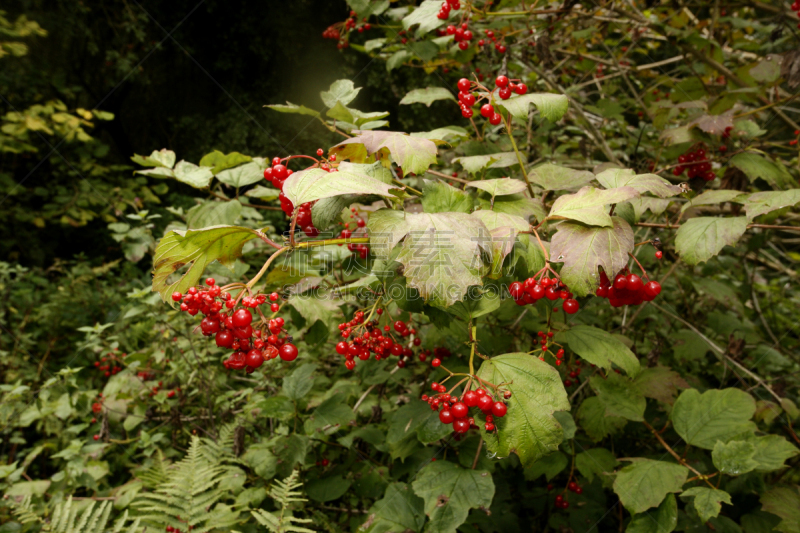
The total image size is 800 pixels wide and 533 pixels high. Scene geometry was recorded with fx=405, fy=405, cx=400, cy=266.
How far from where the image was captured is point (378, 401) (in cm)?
197

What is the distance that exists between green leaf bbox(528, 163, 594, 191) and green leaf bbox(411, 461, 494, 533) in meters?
0.96

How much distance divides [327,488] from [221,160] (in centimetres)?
138

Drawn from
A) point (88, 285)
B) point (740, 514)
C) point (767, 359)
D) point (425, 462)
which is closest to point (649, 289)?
point (425, 462)

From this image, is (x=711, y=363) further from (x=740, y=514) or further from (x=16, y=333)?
(x=16, y=333)

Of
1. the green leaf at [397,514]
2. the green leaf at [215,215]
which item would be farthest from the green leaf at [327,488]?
the green leaf at [215,215]

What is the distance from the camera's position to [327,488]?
1.62 metres

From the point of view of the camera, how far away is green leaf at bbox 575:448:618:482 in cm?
153

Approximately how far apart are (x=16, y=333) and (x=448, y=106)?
561 cm

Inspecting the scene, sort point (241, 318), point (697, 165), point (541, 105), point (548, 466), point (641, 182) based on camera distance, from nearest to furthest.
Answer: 1. point (241, 318)
2. point (641, 182)
3. point (541, 105)
4. point (548, 466)
5. point (697, 165)

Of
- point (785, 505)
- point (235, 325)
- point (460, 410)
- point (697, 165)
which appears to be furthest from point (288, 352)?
point (697, 165)

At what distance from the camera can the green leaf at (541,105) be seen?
3.99 ft

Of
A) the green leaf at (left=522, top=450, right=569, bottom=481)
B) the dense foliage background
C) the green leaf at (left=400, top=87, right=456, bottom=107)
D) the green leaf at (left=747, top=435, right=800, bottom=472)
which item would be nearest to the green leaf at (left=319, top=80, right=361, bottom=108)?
the dense foliage background

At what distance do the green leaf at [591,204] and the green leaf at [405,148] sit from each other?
0.37 metres

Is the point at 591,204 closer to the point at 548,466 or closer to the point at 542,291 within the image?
the point at 542,291
